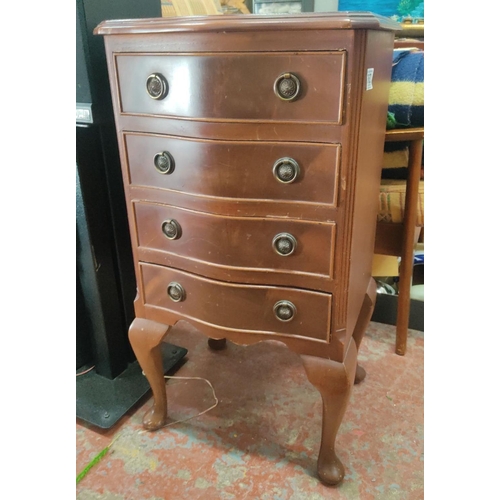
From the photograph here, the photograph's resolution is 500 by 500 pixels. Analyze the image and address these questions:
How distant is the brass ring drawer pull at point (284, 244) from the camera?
1003 mm

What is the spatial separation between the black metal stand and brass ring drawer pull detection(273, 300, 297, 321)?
666mm

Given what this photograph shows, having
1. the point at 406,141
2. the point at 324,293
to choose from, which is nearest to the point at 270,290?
the point at 324,293

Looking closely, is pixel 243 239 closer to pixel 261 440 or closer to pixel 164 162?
pixel 164 162

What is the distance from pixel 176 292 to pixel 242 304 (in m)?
0.19

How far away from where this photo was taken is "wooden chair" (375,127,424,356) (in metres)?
1.43

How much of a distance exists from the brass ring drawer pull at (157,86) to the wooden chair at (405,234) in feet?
2.46

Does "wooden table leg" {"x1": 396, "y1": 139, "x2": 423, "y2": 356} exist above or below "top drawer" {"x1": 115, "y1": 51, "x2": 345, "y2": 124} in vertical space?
below

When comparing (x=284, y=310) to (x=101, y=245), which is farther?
(x=101, y=245)

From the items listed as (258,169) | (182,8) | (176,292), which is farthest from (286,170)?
(182,8)

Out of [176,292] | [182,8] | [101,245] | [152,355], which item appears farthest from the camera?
[182,8]

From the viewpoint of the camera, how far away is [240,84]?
0.90 meters

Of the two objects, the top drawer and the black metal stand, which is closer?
the top drawer

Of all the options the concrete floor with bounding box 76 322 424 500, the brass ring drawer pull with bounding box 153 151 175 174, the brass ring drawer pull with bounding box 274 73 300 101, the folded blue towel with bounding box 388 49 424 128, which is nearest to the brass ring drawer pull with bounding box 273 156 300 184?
the brass ring drawer pull with bounding box 274 73 300 101

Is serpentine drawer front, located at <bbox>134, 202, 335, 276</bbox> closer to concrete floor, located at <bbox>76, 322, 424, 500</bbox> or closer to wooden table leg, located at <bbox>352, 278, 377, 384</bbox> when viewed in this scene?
wooden table leg, located at <bbox>352, 278, 377, 384</bbox>
